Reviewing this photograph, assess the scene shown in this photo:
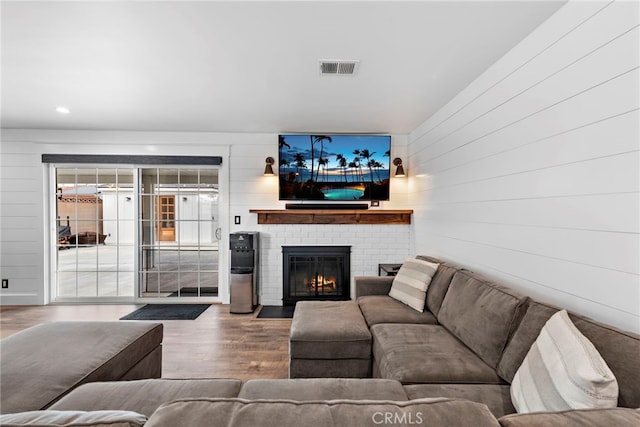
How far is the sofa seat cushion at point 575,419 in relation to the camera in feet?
2.10

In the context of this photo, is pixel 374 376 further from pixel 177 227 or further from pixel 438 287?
pixel 177 227

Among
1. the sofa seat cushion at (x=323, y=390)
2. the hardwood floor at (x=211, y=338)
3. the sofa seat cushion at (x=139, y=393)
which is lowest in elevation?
the hardwood floor at (x=211, y=338)

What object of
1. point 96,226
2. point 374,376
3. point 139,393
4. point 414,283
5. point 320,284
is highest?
point 96,226

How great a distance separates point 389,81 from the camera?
250 cm

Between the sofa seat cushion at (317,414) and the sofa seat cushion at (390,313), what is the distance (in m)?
1.67

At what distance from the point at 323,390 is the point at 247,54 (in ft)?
6.94

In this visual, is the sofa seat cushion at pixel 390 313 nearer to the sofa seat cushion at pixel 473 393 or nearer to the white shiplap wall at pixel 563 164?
the white shiplap wall at pixel 563 164

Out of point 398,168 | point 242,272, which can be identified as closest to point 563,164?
point 398,168

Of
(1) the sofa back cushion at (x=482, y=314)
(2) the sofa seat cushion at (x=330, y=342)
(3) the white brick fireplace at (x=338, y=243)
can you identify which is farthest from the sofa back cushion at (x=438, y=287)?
(3) the white brick fireplace at (x=338, y=243)

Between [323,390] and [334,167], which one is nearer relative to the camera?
[323,390]

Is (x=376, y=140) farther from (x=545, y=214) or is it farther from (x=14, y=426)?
(x=14, y=426)

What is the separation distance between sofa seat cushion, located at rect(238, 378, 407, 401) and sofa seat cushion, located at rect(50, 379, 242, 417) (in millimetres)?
89

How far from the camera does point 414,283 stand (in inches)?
104

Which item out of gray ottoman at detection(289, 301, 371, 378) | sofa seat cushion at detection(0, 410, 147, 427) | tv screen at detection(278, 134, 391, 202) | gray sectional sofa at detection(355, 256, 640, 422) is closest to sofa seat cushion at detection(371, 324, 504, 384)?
gray sectional sofa at detection(355, 256, 640, 422)
